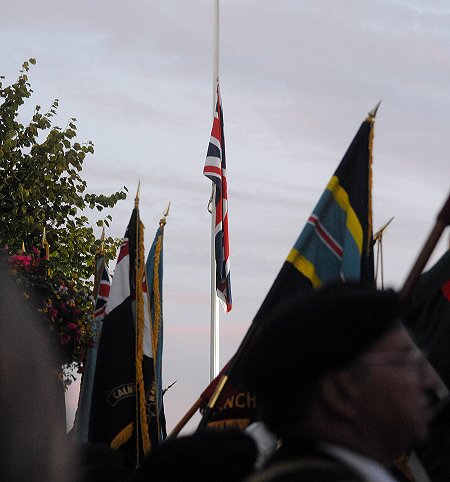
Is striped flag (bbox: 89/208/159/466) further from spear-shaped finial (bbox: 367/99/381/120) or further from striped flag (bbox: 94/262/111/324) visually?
spear-shaped finial (bbox: 367/99/381/120)

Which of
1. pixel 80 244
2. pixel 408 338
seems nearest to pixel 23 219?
pixel 80 244

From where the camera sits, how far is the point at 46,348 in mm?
1739

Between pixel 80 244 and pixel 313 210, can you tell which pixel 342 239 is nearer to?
pixel 313 210

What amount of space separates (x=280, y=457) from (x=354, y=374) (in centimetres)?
23

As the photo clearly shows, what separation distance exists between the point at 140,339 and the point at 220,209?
7.20m

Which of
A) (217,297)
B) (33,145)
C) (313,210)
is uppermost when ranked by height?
(33,145)

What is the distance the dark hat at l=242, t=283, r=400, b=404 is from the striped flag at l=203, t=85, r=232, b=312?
44.8 feet

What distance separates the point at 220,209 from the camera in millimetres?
16453

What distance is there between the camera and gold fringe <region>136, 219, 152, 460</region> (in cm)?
900

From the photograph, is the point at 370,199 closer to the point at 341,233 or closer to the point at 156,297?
the point at 341,233

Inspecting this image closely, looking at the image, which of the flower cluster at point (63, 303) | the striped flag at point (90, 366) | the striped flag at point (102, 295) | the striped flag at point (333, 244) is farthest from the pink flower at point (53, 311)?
the striped flag at point (102, 295)

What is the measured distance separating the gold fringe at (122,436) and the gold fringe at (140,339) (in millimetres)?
126

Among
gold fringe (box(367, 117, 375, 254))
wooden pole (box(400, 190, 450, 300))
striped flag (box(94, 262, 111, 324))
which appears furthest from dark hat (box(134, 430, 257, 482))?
striped flag (box(94, 262, 111, 324))

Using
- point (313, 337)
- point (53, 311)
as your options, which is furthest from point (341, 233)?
point (313, 337)
